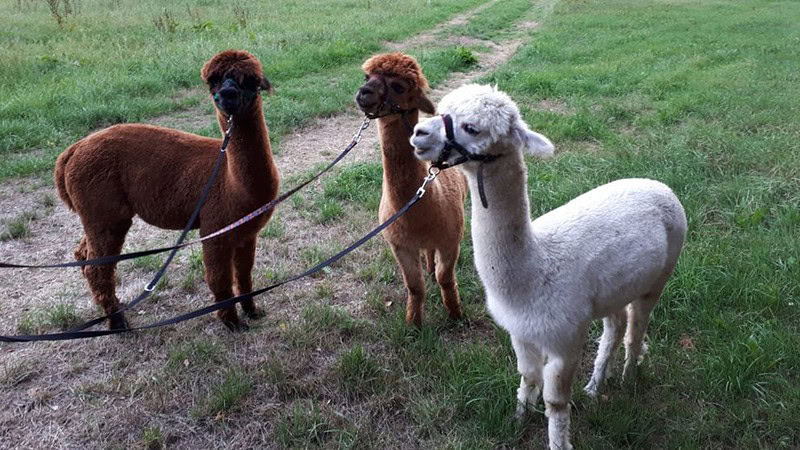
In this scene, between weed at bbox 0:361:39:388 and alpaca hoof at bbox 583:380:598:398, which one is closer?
alpaca hoof at bbox 583:380:598:398

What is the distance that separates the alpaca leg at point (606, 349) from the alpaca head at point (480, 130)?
47.9 inches

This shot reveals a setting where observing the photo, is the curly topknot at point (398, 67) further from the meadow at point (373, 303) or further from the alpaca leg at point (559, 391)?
the alpaca leg at point (559, 391)

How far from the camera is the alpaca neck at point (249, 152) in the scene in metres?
3.12

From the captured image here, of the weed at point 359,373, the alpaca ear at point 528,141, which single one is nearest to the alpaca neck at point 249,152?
the weed at point 359,373

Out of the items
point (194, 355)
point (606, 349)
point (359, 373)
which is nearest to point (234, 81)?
point (194, 355)

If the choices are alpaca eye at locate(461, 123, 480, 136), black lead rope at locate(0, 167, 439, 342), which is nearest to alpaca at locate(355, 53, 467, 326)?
black lead rope at locate(0, 167, 439, 342)

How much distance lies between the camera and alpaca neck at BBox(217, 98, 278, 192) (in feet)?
10.2

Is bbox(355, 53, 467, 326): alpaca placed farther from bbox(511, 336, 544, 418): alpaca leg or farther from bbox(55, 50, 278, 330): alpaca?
bbox(511, 336, 544, 418): alpaca leg

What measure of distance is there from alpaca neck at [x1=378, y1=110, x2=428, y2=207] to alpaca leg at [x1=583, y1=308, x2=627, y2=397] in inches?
48.8

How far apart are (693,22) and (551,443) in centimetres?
1631

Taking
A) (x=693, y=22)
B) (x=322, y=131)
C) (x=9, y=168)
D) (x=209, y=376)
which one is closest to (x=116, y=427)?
(x=209, y=376)

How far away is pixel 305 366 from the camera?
10.5 feet

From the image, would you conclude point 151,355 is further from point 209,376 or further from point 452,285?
point 452,285

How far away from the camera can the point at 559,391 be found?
235 centimetres
